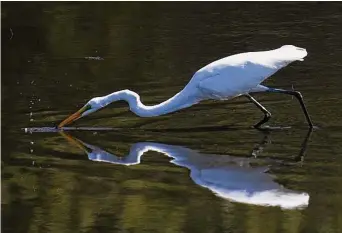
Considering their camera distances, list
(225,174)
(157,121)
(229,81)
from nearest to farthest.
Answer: (225,174) → (229,81) → (157,121)

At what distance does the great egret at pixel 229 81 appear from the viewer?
10734mm

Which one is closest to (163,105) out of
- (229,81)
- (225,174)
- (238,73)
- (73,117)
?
(229,81)

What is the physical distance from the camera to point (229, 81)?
10.7 m

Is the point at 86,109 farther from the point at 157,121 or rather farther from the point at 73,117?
the point at 157,121

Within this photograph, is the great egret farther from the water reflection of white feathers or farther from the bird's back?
the water reflection of white feathers

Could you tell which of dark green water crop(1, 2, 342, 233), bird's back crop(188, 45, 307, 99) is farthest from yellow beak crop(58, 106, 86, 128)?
bird's back crop(188, 45, 307, 99)

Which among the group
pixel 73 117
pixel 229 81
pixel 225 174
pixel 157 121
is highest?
pixel 229 81

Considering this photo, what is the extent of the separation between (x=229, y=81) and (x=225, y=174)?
1.76 meters

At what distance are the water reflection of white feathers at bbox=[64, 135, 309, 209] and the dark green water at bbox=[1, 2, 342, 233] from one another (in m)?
0.04

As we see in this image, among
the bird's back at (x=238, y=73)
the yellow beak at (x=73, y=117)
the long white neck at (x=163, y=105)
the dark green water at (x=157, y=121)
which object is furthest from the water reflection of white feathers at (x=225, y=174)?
the bird's back at (x=238, y=73)

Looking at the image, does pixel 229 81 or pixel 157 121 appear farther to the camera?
pixel 157 121

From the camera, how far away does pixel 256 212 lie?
317 inches

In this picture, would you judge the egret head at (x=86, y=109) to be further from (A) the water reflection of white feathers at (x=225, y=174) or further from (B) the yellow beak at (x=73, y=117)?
(A) the water reflection of white feathers at (x=225, y=174)

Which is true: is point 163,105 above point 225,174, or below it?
above
